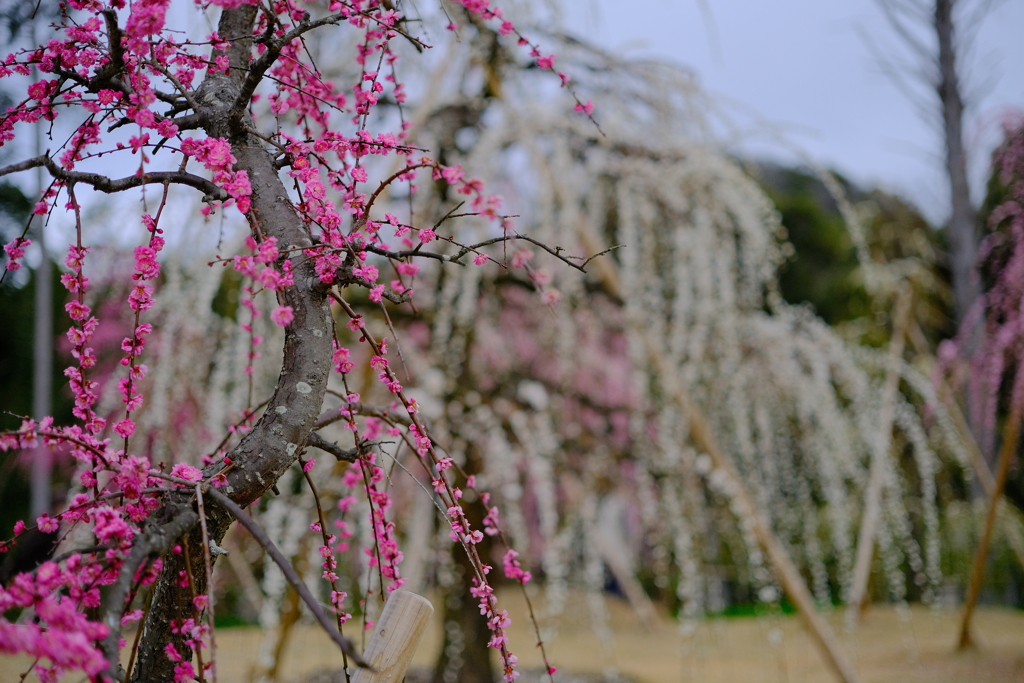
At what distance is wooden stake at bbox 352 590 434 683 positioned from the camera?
2.94ft

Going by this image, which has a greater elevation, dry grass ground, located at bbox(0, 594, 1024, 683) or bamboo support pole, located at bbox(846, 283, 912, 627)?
bamboo support pole, located at bbox(846, 283, 912, 627)

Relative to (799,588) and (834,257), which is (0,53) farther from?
(834,257)

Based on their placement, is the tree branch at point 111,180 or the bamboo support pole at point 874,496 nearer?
the tree branch at point 111,180

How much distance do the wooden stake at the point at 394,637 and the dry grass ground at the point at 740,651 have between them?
56.6 inches

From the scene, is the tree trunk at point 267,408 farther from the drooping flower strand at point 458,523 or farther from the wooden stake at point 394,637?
the wooden stake at point 394,637

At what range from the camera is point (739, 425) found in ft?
8.09

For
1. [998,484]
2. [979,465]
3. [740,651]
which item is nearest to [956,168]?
[979,465]

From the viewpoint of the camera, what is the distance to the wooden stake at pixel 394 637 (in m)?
0.90

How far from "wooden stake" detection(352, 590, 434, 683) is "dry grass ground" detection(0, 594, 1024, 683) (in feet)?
4.72

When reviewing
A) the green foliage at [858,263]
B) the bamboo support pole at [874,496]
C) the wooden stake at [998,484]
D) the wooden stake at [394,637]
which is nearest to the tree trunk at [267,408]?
the wooden stake at [394,637]

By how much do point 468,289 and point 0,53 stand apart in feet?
5.99

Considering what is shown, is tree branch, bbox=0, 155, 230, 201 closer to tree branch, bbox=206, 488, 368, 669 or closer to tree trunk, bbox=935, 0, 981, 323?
tree branch, bbox=206, 488, 368, 669

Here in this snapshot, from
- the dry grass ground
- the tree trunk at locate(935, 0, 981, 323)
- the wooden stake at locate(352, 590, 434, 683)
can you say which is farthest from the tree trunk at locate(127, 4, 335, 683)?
the tree trunk at locate(935, 0, 981, 323)

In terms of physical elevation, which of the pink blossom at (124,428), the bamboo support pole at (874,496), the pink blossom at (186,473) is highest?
the pink blossom at (124,428)
